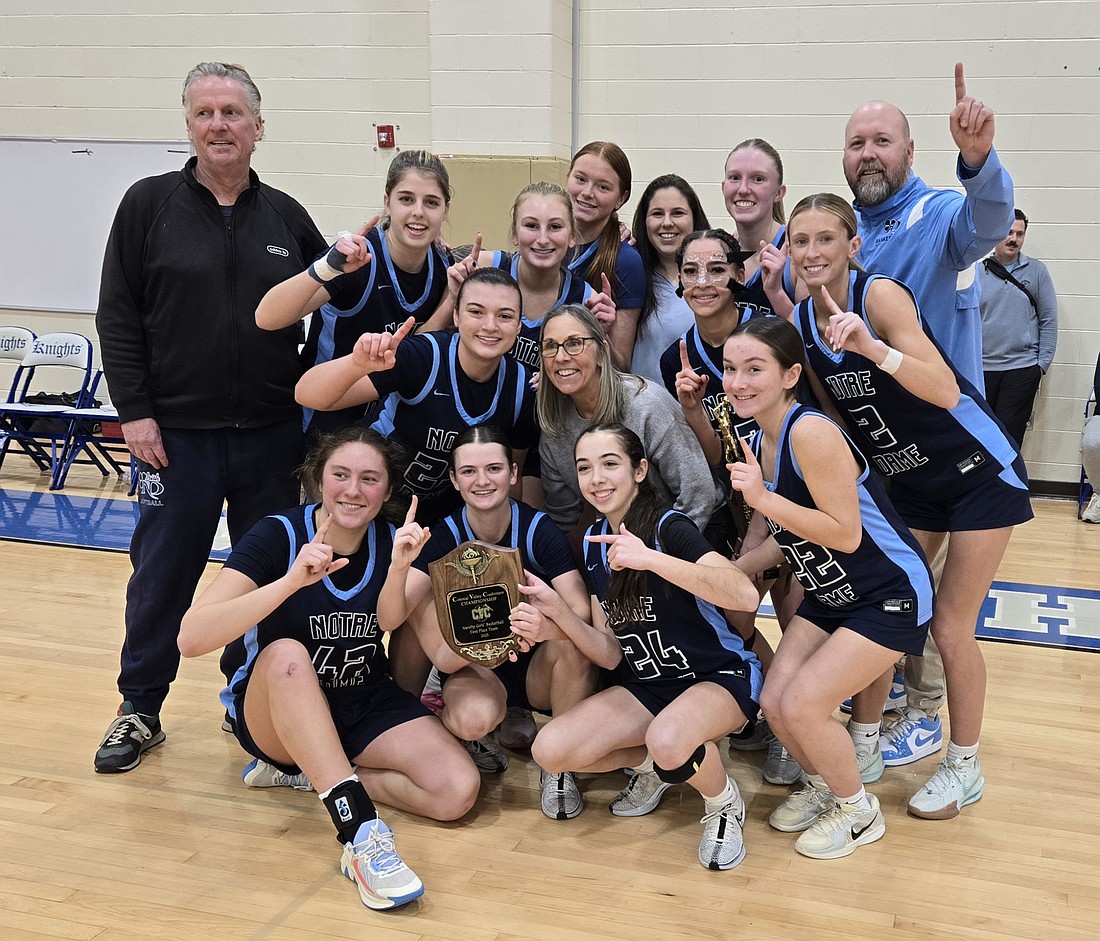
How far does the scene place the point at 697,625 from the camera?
9.30 ft

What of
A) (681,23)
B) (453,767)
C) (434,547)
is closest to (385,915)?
(453,767)

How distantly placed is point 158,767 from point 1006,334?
5.67 metres

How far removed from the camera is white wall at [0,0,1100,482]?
6.78m

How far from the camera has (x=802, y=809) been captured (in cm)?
284

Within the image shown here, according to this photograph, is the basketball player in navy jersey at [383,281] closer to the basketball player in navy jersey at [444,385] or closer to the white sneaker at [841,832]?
the basketball player in navy jersey at [444,385]

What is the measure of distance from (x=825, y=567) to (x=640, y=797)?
85 centimetres

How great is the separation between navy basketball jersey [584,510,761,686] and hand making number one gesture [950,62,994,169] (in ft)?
4.11

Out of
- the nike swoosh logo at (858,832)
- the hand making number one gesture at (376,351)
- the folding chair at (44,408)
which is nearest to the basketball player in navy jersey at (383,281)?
the hand making number one gesture at (376,351)

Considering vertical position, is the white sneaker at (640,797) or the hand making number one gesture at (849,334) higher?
the hand making number one gesture at (849,334)

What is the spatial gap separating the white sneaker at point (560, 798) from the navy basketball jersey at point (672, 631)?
0.39 m

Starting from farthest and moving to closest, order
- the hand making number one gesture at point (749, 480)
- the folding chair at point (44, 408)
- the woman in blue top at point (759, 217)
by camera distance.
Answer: the folding chair at point (44, 408)
the woman in blue top at point (759, 217)
the hand making number one gesture at point (749, 480)

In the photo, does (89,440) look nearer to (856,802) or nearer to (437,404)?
(437,404)

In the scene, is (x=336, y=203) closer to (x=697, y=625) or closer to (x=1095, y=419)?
(x=1095, y=419)

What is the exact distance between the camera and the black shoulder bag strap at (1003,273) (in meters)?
6.68
